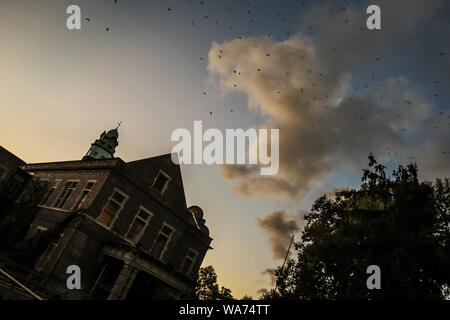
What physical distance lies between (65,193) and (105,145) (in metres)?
36.4

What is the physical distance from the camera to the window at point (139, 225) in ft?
73.5

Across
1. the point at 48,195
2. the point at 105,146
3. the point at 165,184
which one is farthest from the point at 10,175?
the point at 105,146

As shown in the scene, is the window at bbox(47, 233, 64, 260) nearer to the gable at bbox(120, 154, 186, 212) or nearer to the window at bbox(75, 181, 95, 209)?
the window at bbox(75, 181, 95, 209)

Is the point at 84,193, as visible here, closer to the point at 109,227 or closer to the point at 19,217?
the point at 109,227

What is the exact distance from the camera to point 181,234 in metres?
25.3

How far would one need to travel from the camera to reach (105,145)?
190 ft

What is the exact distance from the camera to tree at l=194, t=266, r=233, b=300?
2392 inches

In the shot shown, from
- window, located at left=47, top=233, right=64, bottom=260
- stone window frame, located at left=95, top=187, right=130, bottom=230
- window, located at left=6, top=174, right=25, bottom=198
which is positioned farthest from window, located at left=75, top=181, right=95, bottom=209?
window, located at left=6, top=174, right=25, bottom=198

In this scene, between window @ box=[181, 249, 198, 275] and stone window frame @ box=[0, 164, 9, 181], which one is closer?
window @ box=[181, 249, 198, 275]

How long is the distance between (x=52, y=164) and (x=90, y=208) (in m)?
11.0

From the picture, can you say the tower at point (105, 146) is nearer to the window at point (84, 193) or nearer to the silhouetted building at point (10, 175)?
the silhouetted building at point (10, 175)

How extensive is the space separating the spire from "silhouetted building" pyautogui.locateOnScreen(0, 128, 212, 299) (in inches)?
1151
